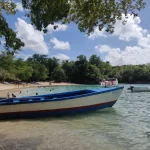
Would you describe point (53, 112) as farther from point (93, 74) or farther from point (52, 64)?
point (52, 64)

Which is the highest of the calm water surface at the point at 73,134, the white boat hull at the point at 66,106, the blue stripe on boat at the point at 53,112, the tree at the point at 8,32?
the tree at the point at 8,32

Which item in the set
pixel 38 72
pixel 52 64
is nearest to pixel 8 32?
pixel 38 72

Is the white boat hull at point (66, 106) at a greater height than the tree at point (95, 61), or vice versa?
the tree at point (95, 61)

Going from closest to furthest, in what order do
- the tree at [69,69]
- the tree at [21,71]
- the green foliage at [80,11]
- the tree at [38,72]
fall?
the green foliage at [80,11] < the tree at [21,71] < the tree at [38,72] < the tree at [69,69]

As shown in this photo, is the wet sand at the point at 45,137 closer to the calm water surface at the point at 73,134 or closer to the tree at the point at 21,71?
the calm water surface at the point at 73,134

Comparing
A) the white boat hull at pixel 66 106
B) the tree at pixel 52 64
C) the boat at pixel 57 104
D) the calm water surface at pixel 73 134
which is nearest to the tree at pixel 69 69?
the tree at pixel 52 64

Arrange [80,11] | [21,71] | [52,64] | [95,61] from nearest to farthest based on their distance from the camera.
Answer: [80,11], [21,71], [52,64], [95,61]

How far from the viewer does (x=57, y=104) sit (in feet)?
50.0

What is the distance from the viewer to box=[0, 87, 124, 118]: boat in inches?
564

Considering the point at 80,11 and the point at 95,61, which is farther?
the point at 95,61

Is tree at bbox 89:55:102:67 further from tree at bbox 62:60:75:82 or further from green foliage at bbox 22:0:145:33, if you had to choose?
green foliage at bbox 22:0:145:33

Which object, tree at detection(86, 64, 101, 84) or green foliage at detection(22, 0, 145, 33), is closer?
green foliage at detection(22, 0, 145, 33)

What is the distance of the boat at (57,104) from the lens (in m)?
14.3

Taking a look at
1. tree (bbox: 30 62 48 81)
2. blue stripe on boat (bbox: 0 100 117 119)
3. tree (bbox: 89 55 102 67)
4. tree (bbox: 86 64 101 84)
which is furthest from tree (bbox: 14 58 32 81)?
blue stripe on boat (bbox: 0 100 117 119)
